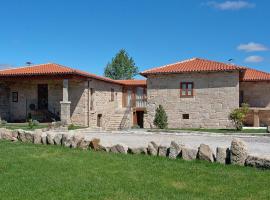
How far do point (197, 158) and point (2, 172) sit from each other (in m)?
4.77

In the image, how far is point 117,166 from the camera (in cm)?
823

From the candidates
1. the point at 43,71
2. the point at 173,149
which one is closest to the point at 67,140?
the point at 173,149

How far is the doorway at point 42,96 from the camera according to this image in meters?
26.9

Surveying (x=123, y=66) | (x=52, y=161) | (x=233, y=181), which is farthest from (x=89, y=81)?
(x=123, y=66)

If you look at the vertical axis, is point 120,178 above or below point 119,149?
below

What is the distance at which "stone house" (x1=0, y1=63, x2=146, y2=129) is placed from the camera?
79.7ft

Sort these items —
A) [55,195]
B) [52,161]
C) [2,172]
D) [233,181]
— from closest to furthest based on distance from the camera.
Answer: [55,195], [233,181], [2,172], [52,161]

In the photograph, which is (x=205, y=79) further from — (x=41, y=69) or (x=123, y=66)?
(x=123, y=66)

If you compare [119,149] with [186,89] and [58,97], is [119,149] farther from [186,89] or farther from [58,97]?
[58,97]

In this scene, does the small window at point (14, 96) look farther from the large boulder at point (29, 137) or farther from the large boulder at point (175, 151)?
the large boulder at point (175, 151)

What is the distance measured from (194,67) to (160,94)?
121 inches

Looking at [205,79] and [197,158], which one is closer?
[197,158]

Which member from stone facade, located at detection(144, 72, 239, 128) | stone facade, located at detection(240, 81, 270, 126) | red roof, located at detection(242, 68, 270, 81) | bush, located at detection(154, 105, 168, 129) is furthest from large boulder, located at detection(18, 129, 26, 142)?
stone facade, located at detection(240, 81, 270, 126)

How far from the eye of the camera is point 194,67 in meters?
24.2
